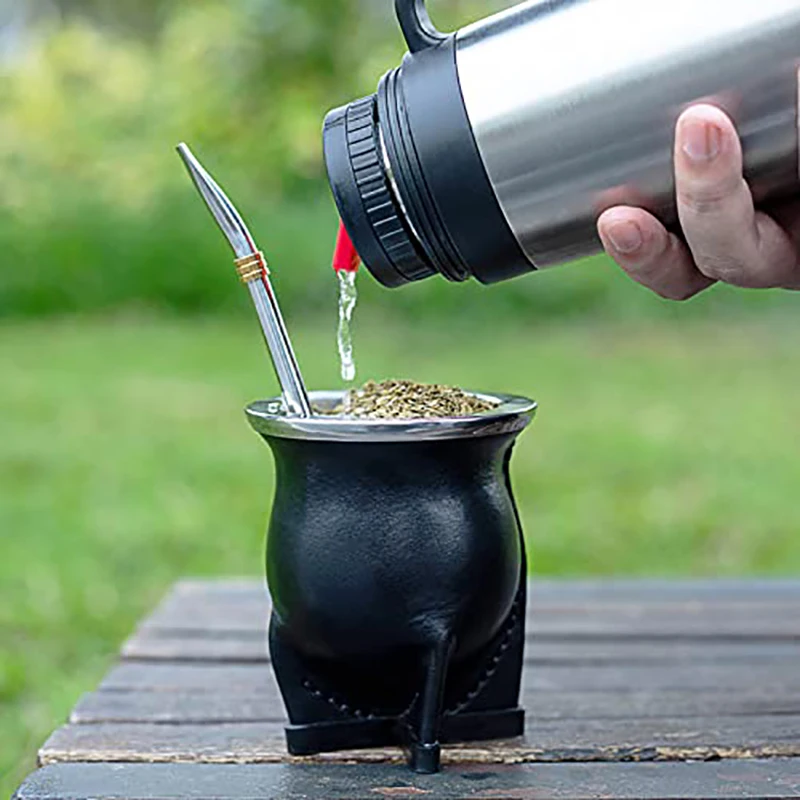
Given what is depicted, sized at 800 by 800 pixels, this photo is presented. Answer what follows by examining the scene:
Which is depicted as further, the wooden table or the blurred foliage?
the blurred foliage

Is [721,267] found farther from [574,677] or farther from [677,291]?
[574,677]

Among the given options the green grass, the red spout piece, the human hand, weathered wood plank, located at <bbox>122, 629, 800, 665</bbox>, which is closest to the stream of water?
the red spout piece

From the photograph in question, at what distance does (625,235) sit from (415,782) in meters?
0.47

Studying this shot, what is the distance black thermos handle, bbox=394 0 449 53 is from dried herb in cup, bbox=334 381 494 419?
0.28 m

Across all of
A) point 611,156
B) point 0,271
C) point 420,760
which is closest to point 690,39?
point 611,156

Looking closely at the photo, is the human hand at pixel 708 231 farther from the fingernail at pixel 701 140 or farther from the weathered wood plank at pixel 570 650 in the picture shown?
the weathered wood plank at pixel 570 650

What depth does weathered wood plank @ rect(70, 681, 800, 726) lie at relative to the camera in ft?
4.33

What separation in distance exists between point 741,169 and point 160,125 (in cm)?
742

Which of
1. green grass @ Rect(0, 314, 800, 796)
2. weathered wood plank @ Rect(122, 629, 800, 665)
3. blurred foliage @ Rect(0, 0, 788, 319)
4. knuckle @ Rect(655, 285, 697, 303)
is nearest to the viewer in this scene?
knuckle @ Rect(655, 285, 697, 303)

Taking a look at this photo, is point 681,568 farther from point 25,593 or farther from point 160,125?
point 160,125

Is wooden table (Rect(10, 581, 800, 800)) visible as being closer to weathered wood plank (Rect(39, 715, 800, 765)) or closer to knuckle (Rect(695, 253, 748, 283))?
weathered wood plank (Rect(39, 715, 800, 765))

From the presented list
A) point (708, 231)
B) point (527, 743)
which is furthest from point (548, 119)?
point (527, 743)

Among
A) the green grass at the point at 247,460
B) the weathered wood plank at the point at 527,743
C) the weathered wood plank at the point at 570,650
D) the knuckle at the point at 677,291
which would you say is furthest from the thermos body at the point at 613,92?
the green grass at the point at 247,460

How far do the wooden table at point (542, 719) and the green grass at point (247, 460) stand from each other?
0.55 meters
